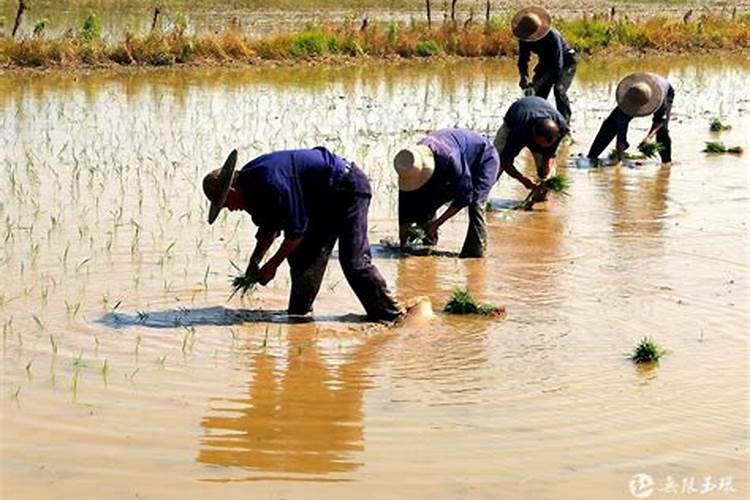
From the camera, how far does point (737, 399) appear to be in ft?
19.0

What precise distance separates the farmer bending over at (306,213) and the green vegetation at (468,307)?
1.09 feet

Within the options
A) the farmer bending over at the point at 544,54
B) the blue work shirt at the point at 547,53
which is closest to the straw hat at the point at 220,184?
the farmer bending over at the point at 544,54

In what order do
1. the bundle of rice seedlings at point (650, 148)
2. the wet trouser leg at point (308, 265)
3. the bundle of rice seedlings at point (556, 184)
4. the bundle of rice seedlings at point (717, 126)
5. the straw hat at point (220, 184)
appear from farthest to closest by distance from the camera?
the bundle of rice seedlings at point (717, 126) → the bundle of rice seedlings at point (650, 148) → the bundle of rice seedlings at point (556, 184) → the wet trouser leg at point (308, 265) → the straw hat at point (220, 184)

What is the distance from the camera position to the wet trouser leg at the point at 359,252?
6.72 m

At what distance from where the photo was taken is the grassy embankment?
18.1 m

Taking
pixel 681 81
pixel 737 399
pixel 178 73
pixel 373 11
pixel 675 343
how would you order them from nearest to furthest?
pixel 737 399 → pixel 675 343 → pixel 178 73 → pixel 681 81 → pixel 373 11

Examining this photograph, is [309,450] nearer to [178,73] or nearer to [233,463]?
[233,463]

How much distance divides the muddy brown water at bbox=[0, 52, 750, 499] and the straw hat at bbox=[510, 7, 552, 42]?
1.72 meters

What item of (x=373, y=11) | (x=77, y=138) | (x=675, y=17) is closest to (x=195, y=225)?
(x=77, y=138)

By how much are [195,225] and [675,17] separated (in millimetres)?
23287

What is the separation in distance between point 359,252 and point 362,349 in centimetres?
61

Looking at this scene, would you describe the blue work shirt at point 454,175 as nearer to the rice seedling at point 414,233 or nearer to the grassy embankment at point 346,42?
the rice seedling at point 414,233

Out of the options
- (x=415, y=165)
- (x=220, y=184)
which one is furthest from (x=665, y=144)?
(x=220, y=184)

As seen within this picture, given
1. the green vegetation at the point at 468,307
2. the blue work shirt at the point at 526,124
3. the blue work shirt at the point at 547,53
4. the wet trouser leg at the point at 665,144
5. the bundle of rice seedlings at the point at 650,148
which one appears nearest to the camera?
the green vegetation at the point at 468,307
